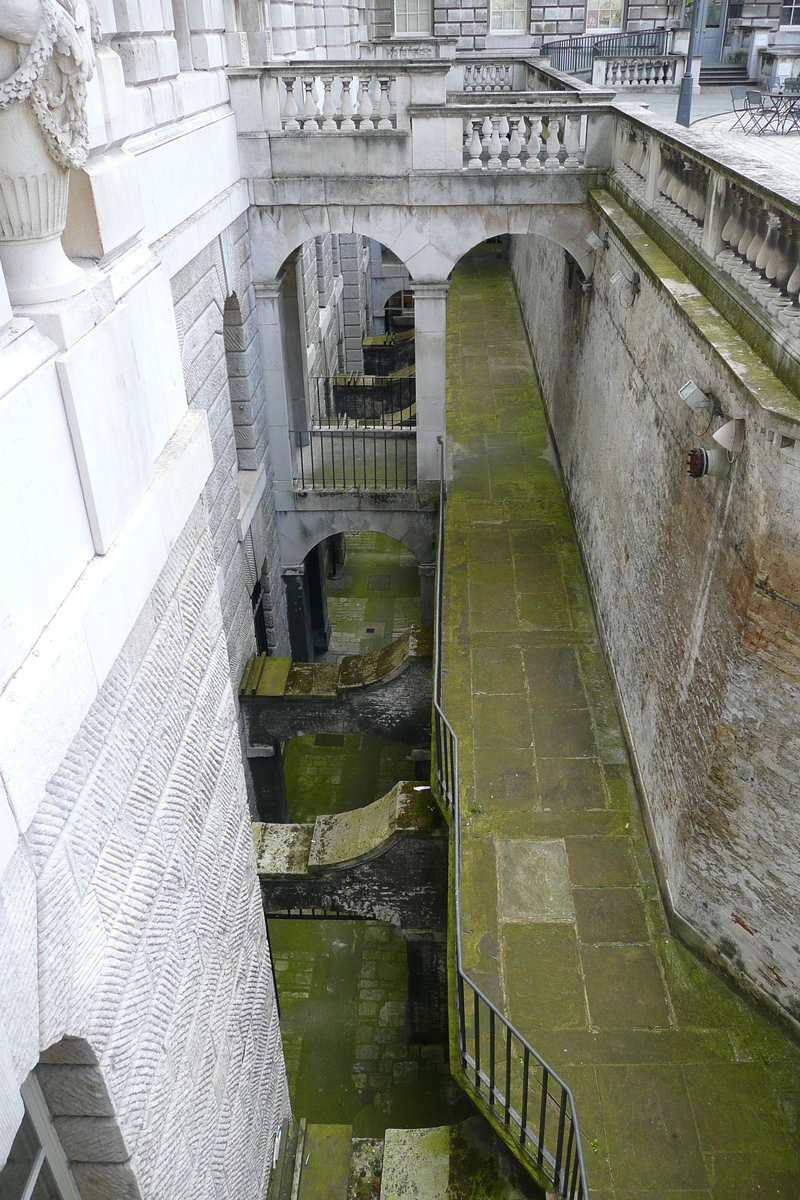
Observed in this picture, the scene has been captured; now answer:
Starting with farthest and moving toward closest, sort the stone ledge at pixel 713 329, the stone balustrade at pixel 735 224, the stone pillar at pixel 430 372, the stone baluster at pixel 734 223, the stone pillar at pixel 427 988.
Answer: the stone pillar at pixel 430 372 < the stone pillar at pixel 427 988 < the stone baluster at pixel 734 223 < the stone balustrade at pixel 735 224 < the stone ledge at pixel 713 329

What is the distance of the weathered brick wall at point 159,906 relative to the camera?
6.68 ft

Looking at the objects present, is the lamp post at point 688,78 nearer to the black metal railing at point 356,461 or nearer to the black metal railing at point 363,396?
the black metal railing at point 356,461

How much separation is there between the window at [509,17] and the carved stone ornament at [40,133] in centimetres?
2651

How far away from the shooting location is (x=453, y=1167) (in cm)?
544

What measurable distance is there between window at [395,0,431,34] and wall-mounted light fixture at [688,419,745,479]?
2446 cm

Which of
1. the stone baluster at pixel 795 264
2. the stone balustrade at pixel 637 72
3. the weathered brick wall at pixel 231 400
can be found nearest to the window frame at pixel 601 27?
the stone balustrade at pixel 637 72

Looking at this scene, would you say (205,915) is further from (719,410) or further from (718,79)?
(718,79)

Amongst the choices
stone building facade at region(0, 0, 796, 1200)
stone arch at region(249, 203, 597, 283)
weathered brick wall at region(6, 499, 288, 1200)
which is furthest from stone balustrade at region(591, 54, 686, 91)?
weathered brick wall at region(6, 499, 288, 1200)

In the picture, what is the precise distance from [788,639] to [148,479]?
11.1 ft

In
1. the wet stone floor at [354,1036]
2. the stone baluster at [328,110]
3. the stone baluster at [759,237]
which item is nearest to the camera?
the stone baluster at [759,237]

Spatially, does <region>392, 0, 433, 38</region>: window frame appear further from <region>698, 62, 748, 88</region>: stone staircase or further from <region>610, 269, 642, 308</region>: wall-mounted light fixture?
<region>610, 269, 642, 308</region>: wall-mounted light fixture

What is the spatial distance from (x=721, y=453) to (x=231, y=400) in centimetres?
702

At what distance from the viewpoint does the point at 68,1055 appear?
7.55ft

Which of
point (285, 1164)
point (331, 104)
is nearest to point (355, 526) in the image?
point (331, 104)
